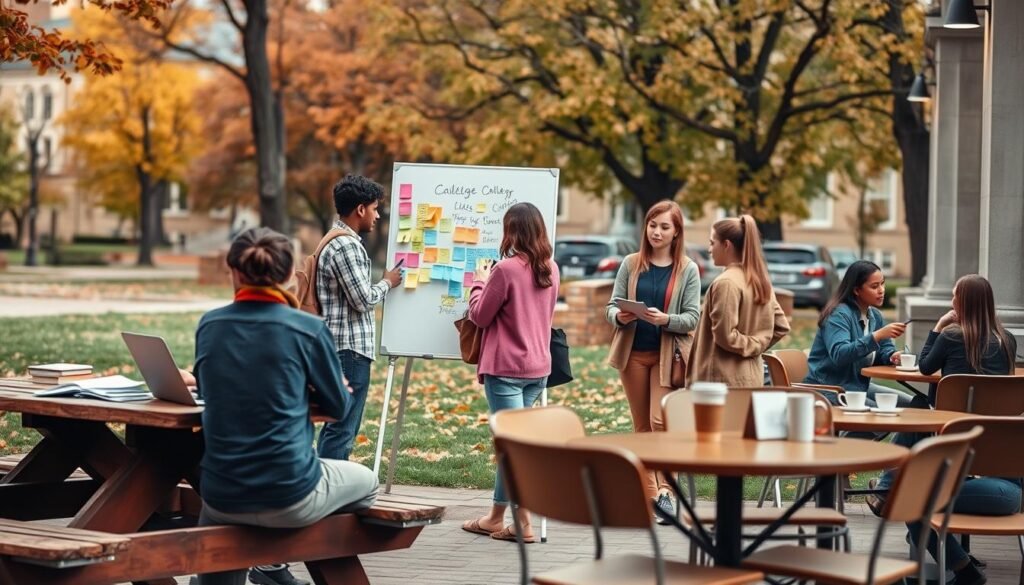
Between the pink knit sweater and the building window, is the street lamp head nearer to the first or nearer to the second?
the pink knit sweater

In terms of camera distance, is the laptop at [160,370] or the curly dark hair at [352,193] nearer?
the laptop at [160,370]

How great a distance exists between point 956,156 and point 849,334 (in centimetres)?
1028

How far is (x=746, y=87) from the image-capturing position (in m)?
30.0

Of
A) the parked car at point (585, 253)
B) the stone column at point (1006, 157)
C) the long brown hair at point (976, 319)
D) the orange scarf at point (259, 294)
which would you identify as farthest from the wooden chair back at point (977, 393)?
the parked car at point (585, 253)

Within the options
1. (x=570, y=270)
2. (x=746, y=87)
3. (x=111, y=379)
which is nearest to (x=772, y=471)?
(x=111, y=379)

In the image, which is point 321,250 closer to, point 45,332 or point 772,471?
point 772,471

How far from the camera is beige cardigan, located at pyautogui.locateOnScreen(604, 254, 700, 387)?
9578mm

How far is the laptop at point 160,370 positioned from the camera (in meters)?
6.59

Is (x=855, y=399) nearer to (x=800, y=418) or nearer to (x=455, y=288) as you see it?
(x=800, y=418)

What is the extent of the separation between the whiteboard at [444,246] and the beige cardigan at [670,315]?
76cm

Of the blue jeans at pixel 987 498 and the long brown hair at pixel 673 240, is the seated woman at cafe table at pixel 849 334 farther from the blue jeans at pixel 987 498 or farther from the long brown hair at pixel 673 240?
the blue jeans at pixel 987 498

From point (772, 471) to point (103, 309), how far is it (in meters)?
27.9

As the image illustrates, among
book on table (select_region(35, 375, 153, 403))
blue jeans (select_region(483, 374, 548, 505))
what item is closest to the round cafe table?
book on table (select_region(35, 375, 153, 403))

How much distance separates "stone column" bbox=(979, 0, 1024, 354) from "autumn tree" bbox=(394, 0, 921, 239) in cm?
1291
